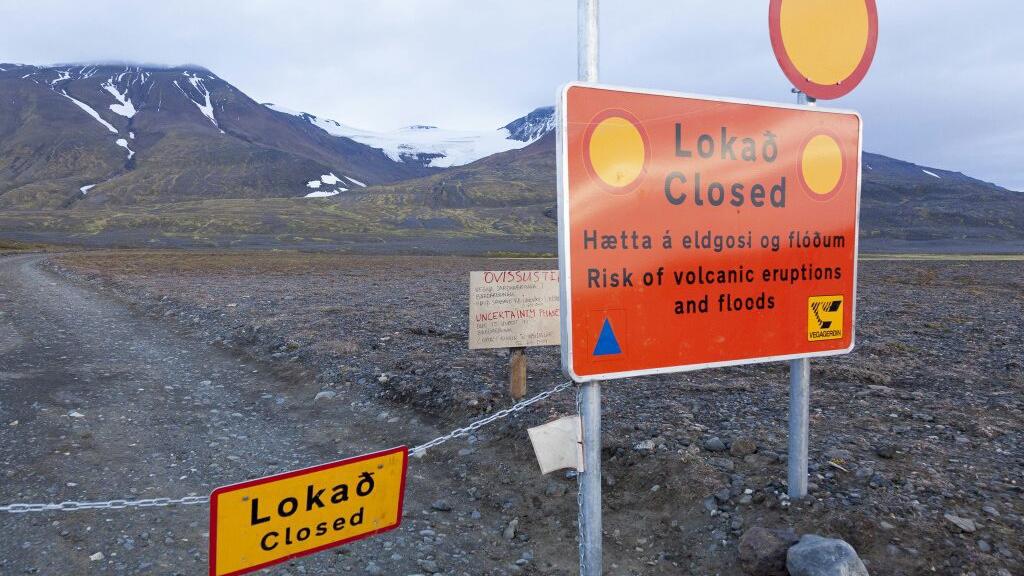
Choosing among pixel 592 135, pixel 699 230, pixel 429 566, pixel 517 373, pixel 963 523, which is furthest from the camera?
pixel 517 373

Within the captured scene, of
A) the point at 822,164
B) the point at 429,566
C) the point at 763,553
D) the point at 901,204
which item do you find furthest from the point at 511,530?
the point at 901,204

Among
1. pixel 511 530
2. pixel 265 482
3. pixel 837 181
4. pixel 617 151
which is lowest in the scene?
pixel 511 530

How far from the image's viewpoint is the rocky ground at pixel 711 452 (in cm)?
416

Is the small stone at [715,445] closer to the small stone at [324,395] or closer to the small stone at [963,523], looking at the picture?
the small stone at [963,523]

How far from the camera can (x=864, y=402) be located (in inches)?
279

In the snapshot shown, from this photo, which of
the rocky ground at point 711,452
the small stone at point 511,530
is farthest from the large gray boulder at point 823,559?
the small stone at point 511,530

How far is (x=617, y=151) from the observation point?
306 centimetres

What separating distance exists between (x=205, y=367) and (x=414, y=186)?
6728 inches

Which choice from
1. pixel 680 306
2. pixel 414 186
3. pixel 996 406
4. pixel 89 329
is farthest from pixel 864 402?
pixel 414 186

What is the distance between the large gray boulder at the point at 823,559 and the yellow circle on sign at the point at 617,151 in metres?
2.34

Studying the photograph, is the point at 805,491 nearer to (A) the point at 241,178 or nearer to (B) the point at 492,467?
(B) the point at 492,467

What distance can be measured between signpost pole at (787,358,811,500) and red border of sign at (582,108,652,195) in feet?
5.25

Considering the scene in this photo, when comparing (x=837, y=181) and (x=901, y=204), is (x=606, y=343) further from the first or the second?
(x=901, y=204)

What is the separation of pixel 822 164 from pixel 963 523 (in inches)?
94.6
